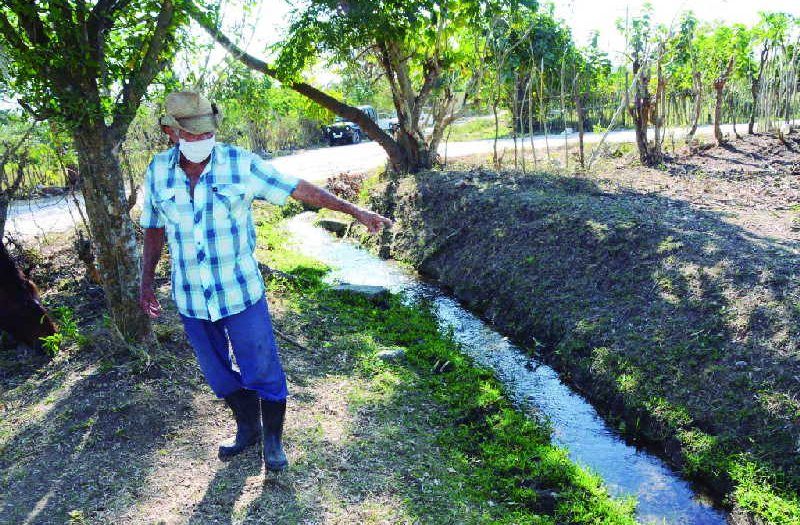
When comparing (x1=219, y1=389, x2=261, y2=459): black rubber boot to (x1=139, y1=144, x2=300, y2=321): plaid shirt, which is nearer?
(x1=139, y1=144, x2=300, y2=321): plaid shirt

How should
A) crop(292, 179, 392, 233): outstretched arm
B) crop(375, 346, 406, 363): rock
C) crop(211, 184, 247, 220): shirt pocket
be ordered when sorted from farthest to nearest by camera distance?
crop(375, 346, 406, 363): rock < crop(292, 179, 392, 233): outstretched arm < crop(211, 184, 247, 220): shirt pocket

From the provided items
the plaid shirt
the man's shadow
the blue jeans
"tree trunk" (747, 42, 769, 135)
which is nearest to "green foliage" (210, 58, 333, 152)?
the plaid shirt

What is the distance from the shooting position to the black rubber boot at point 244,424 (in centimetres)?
354

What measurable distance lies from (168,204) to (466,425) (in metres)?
2.63

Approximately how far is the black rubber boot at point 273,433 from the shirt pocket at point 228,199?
104 cm

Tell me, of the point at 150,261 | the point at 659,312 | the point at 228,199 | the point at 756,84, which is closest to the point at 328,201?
the point at 228,199

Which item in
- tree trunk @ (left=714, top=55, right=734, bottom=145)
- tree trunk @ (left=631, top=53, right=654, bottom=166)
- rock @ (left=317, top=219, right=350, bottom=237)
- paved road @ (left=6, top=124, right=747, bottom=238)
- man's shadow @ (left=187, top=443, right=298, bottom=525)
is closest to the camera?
man's shadow @ (left=187, top=443, right=298, bottom=525)

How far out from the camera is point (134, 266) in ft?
14.5

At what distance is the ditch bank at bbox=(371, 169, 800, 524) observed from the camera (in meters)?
4.10

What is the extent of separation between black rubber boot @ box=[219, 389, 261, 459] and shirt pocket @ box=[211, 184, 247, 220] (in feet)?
3.59

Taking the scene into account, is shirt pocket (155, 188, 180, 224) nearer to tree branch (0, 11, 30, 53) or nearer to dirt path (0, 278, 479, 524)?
dirt path (0, 278, 479, 524)

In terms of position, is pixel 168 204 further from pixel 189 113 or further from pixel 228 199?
pixel 189 113

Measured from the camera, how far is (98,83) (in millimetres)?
4402

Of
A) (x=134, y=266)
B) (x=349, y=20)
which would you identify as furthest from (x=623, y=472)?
(x=349, y=20)
